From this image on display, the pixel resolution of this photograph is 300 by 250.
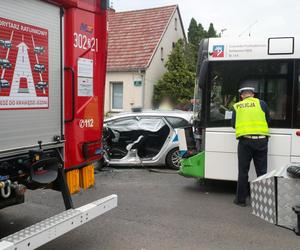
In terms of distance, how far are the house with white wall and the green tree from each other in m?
0.36

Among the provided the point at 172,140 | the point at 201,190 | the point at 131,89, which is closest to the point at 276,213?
the point at 201,190

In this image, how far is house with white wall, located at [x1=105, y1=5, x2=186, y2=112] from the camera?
2117 cm

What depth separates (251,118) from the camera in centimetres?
664

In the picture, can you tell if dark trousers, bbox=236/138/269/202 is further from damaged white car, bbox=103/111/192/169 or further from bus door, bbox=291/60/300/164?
damaged white car, bbox=103/111/192/169

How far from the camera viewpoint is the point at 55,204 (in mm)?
6840

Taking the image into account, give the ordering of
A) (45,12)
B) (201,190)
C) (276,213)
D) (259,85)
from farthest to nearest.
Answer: (201,190), (259,85), (45,12), (276,213)

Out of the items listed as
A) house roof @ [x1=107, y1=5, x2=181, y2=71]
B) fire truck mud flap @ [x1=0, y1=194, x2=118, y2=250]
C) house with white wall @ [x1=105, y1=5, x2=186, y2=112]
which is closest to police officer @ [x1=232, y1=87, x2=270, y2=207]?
A: fire truck mud flap @ [x1=0, y1=194, x2=118, y2=250]

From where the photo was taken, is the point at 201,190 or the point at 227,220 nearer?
the point at 227,220

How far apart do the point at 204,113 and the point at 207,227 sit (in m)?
2.20

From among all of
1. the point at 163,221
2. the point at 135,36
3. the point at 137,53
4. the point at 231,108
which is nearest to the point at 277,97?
the point at 231,108

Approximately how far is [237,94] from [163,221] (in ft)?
→ 8.33

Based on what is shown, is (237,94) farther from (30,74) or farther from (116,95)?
(116,95)

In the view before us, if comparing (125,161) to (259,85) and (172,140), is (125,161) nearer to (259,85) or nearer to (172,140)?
(172,140)

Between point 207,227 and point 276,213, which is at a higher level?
point 276,213
